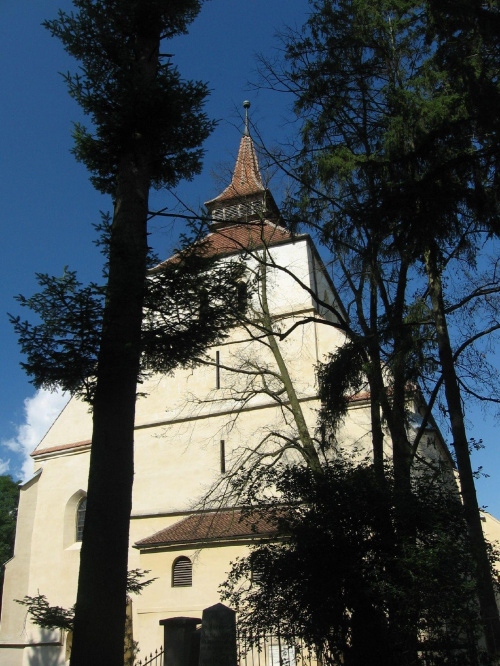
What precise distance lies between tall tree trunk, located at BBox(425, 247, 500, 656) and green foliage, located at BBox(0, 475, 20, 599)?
122ft

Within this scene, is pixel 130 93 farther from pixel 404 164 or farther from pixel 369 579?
pixel 369 579

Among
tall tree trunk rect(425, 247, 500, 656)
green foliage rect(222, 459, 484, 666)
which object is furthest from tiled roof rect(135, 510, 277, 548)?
green foliage rect(222, 459, 484, 666)

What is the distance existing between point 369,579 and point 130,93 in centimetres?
688

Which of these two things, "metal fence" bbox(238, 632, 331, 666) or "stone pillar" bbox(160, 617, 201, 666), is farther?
"stone pillar" bbox(160, 617, 201, 666)

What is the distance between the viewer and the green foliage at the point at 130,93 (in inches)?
328

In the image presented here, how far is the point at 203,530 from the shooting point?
1761 centimetres

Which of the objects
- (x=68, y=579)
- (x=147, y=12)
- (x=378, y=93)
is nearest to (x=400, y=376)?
(x=378, y=93)

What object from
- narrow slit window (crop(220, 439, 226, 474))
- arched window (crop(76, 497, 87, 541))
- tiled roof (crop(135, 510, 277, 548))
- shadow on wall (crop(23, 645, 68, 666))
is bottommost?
shadow on wall (crop(23, 645, 68, 666))

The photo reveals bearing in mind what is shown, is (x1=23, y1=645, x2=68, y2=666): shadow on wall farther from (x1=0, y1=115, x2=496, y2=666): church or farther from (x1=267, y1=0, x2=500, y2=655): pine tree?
(x1=267, y1=0, x2=500, y2=655): pine tree

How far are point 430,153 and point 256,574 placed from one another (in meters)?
6.23

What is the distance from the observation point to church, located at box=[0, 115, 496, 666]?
17281 millimetres

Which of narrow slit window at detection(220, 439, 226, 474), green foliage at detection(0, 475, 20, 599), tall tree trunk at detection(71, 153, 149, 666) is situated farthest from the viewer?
green foliage at detection(0, 475, 20, 599)

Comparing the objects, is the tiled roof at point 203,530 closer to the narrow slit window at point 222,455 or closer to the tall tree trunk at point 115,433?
the narrow slit window at point 222,455

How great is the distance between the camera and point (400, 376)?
36.0 feet
